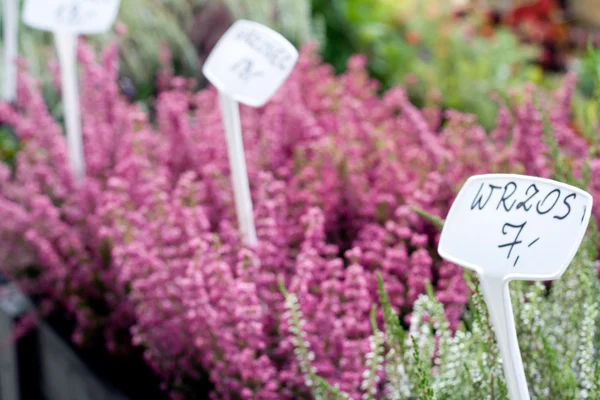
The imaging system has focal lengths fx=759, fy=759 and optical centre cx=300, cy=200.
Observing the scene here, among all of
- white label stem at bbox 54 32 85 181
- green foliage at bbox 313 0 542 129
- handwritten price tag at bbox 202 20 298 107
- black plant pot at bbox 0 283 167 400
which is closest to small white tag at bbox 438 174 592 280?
handwritten price tag at bbox 202 20 298 107

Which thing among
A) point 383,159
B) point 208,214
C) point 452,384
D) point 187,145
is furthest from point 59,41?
point 452,384

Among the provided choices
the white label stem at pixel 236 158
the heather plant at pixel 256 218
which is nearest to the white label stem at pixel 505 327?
the heather plant at pixel 256 218

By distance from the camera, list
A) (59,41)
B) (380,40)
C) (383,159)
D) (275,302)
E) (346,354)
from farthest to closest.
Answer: (380,40) → (59,41) → (383,159) → (275,302) → (346,354)

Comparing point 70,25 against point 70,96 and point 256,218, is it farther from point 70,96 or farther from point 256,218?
point 256,218

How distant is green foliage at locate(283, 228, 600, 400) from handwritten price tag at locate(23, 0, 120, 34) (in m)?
0.78

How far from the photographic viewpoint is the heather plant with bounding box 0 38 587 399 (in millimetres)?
916

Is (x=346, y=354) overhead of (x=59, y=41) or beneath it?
beneath

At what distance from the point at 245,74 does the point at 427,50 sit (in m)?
1.68

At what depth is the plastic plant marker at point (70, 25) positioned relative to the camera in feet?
4.38

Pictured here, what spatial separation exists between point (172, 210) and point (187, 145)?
0.34 meters

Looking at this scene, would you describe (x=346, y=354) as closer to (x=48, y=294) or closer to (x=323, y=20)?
(x=48, y=294)

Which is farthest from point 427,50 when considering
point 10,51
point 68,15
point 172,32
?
point 68,15

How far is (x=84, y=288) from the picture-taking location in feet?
4.09

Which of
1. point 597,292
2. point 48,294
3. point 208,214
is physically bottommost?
point 48,294
